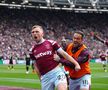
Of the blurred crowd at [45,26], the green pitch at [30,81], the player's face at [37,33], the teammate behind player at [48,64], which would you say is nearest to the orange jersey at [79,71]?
the teammate behind player at [48,64]

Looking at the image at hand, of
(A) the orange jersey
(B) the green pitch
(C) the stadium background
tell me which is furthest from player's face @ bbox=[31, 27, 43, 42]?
(C) the stadium background

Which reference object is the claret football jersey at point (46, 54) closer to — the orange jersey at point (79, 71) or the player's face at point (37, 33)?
the player's face at point (37, 33)

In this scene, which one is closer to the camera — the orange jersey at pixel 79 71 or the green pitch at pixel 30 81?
the orange jersey at pixel 79 71

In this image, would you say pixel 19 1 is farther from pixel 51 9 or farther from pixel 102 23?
pixel 102 23

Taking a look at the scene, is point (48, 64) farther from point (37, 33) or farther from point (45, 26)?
point (45, 26)

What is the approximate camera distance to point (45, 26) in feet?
208

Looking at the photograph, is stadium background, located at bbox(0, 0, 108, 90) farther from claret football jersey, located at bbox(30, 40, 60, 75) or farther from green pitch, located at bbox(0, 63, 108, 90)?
claret football jersey, located at bbox(30, 40, 60, 75)

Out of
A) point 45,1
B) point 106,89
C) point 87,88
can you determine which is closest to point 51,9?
point 45,1

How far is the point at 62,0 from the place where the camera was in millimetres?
65000

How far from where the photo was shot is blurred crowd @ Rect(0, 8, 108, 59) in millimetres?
54844

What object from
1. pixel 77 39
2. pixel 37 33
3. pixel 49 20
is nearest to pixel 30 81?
pixel 77 39

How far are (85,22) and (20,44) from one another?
56.4 ft

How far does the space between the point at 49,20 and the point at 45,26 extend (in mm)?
2515

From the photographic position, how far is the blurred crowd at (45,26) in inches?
2159
